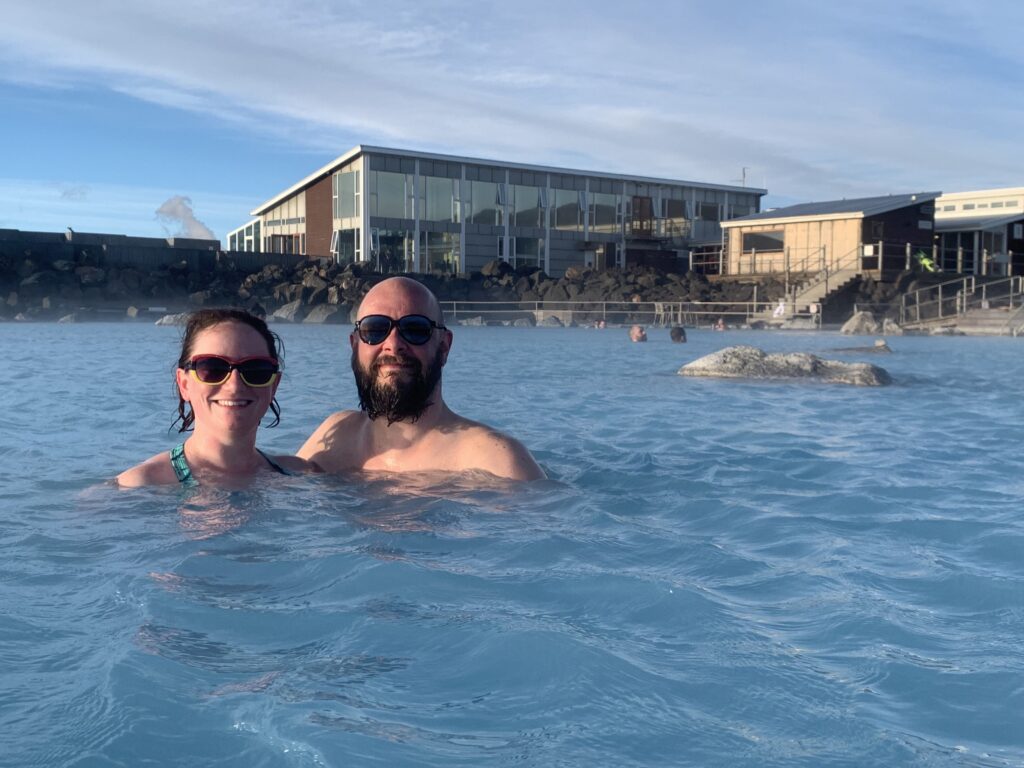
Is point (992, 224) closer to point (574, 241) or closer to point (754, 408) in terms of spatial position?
point (574, 241)

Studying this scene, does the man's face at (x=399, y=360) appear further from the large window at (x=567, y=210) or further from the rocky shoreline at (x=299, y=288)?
the large window at (x=567, y=210)

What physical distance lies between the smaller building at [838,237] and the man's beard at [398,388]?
34.0m

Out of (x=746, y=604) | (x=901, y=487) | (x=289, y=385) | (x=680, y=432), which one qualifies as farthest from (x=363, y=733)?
(x=289, y=385)

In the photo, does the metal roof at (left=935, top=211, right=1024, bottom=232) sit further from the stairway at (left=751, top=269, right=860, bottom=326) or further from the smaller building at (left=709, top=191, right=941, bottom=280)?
the stairway at (left=751, top=269, right=860, bottom=326)

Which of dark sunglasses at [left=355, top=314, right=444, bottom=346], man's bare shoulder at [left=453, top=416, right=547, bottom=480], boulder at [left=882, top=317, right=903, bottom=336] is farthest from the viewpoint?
boulder at [left=882, top=317, right=903, bottom=336]

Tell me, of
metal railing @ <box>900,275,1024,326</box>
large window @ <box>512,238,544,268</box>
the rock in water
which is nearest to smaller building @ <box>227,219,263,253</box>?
large window @ <box>512,238,544,268</box>

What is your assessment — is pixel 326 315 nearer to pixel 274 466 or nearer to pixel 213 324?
pixel 274 466

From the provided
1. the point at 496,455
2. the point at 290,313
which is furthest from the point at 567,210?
the point at 496,455

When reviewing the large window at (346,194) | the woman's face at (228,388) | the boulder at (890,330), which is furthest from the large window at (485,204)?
the woman's face at (228,388)

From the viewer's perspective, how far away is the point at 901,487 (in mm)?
5500

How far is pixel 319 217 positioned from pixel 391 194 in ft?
14.7

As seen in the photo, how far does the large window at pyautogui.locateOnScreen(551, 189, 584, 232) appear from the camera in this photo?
4344cm

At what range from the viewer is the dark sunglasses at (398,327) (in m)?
4.16

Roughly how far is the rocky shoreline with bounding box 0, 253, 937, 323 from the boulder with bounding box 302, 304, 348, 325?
0.11 feet
